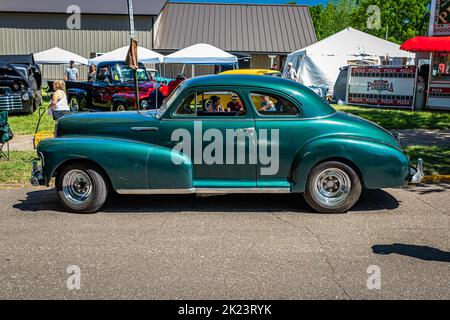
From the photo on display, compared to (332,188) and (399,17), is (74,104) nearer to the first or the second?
(332,188)

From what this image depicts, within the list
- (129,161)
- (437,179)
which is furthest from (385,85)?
(129,161)

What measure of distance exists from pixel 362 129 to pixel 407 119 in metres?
9.85

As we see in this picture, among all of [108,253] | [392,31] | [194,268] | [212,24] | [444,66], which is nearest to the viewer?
[194,268]

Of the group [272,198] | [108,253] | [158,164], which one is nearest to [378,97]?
[272,198]

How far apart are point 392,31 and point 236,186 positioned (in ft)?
212

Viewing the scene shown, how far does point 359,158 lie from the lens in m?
6.10

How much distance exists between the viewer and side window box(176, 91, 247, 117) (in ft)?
20.8

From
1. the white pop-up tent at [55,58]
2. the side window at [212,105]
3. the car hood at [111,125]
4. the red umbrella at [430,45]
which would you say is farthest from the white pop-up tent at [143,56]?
the side window at [212,105]

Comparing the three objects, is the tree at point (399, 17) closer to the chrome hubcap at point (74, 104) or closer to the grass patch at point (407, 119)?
the grass patch at point (407, 119)

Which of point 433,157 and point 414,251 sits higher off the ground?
point 433,157

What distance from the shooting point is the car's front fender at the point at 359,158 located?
19.9 ft

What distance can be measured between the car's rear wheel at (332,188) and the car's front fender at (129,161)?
5.02 feet

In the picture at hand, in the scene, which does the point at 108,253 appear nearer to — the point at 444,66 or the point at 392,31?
the point at 444,66

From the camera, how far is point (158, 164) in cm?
608
